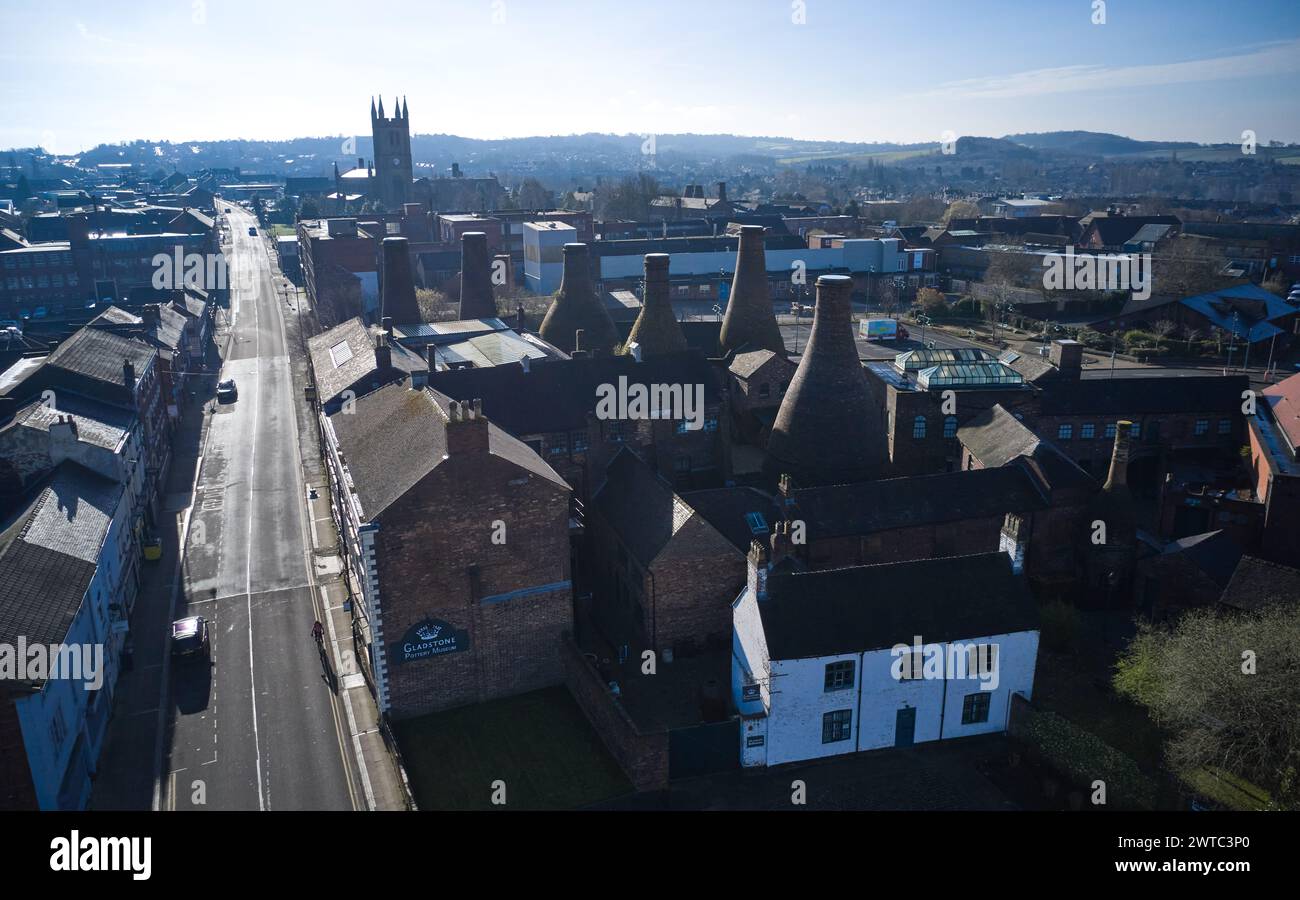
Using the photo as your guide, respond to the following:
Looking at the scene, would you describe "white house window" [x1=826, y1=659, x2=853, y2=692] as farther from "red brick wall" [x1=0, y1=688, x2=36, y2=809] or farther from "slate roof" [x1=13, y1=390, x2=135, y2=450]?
"slate roof" [x1=13, y1=390, x2=135, y2=450]

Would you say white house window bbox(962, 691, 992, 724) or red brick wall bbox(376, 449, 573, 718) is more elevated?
red brick wall bbox(376, 449, 573, 718)

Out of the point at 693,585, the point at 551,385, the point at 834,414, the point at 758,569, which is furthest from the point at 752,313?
the point at 758,569

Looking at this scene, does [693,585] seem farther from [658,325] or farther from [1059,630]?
[658,325]

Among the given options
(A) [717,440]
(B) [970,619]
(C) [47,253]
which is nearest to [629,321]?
(A) [717,440]

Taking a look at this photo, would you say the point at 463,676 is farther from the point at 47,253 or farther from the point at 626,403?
the point at 47,253

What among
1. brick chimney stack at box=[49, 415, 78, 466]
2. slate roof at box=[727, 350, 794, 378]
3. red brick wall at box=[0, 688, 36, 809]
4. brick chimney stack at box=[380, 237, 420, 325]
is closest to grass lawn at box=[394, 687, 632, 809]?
red brick wall at box=[0, 688, 36, 809]

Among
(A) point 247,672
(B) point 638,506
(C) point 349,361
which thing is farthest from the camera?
(C) point 349,361
